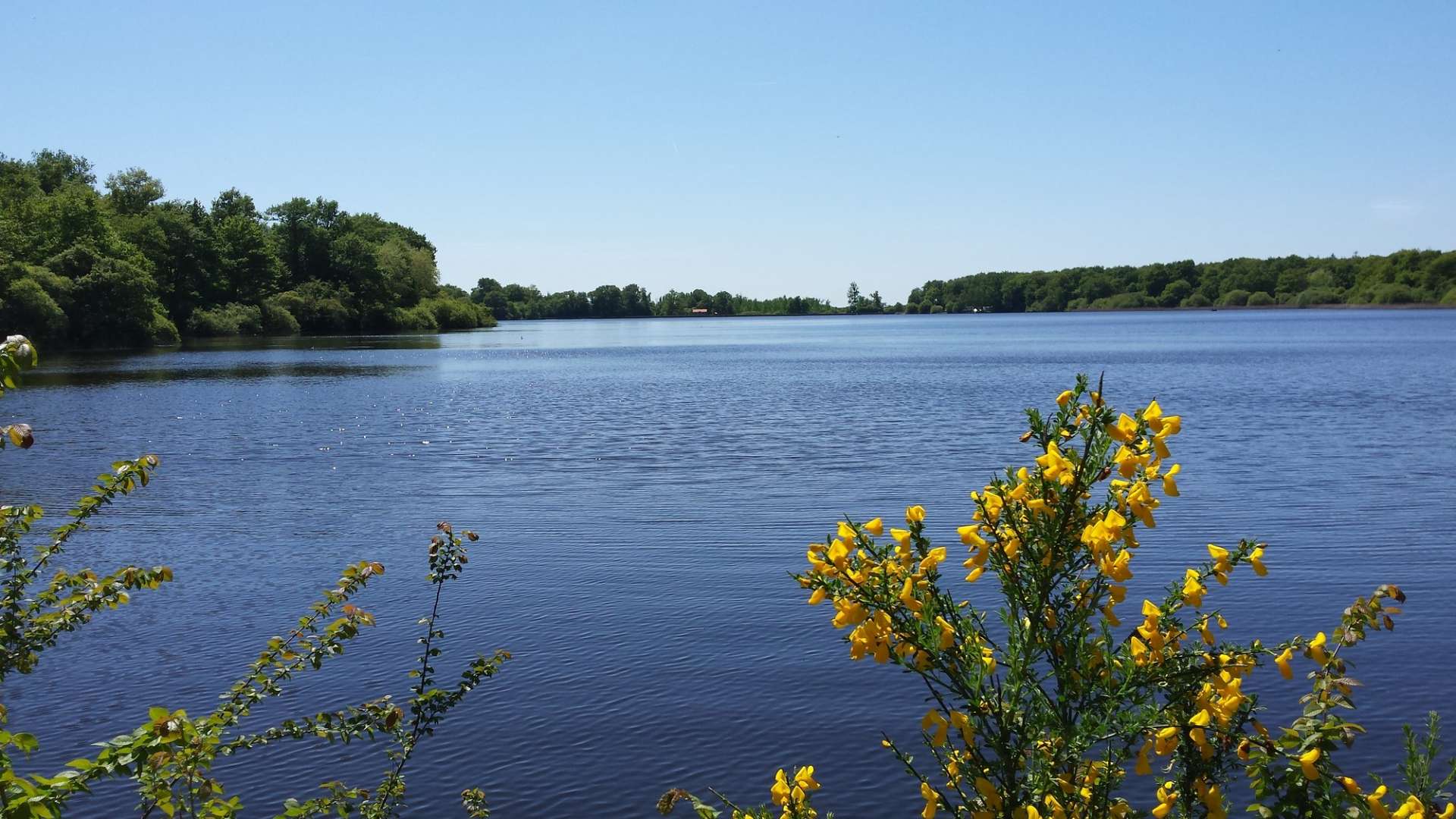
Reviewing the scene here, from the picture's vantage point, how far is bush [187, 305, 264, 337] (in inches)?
3519

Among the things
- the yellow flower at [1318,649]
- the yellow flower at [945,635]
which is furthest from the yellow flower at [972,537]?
the yellow flower at [1318,649]

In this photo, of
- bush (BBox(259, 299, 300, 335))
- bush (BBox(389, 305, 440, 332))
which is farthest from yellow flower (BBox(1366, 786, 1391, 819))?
bush (BBox(389, 305, 440, 332))

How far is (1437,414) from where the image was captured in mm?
27625

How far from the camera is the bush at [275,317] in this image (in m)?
97.2

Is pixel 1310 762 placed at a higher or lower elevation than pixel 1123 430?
lower

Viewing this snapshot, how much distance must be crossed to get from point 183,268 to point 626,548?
87.4 meters

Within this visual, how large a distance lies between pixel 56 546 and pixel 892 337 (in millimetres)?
104281

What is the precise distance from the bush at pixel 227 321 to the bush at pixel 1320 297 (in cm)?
15418

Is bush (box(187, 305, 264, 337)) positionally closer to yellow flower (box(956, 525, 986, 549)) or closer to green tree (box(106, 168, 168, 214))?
green tree (box(106, 168, 168, 214))

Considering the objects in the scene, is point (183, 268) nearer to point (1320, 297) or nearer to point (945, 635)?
point (945, 635)

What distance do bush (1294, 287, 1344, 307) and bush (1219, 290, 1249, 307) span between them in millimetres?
9180

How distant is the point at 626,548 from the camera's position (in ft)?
46.3

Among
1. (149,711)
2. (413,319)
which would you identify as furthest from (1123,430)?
(413,319)

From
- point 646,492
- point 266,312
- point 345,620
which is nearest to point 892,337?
point 266,312
